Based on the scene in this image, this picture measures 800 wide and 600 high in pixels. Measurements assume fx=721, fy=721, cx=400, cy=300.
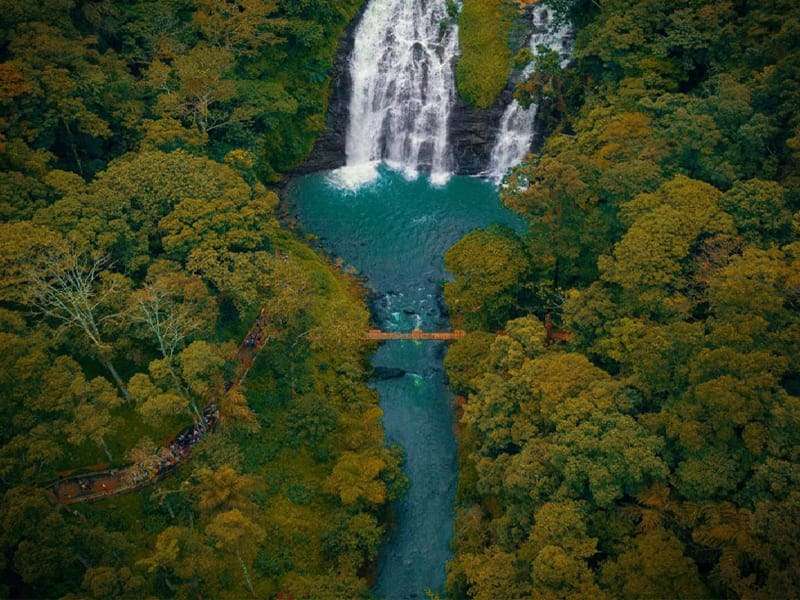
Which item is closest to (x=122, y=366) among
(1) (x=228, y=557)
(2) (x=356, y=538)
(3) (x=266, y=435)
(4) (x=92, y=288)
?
(4) (x=92, y=288)

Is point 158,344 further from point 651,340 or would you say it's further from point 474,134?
point 474,134

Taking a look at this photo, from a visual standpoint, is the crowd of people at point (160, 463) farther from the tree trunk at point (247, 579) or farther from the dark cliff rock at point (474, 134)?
the dark cliff rock at point (474, 134)

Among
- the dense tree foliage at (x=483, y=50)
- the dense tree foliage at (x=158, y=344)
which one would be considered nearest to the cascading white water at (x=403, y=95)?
the dense tree foliage at (x=483, y=50)

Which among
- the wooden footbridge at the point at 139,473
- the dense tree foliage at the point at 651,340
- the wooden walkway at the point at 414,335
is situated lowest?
the wooden footbridge at the point at 139,473

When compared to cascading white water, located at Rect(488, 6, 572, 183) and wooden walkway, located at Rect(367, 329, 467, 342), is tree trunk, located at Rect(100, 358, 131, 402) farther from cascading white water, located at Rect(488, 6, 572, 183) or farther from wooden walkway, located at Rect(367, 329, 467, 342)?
cascading white water, located at Rect(488, 6, 572, 183)

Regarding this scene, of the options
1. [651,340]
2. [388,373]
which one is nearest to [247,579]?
[388,373]

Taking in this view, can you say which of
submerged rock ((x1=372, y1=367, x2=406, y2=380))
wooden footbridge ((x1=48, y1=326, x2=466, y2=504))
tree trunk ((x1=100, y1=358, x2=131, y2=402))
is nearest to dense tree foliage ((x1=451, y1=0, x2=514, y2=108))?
submerged rock ((x1=372, y1=367, x2=406, y2=380))

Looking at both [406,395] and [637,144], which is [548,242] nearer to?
[637,144]
